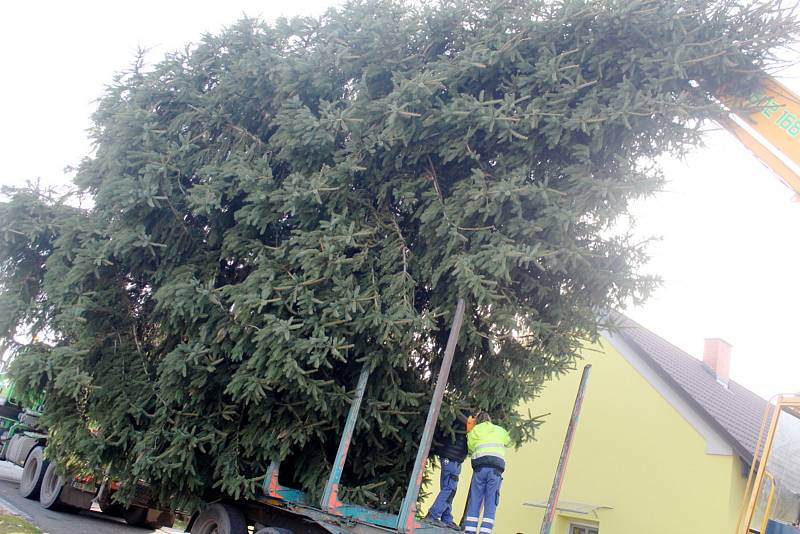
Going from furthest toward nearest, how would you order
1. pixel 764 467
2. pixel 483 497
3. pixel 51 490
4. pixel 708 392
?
1. pixel 708 392
2. pixel 51 490
3. pixel 483 497
4. pixel 764 467

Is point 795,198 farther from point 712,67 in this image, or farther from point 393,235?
point 393,235

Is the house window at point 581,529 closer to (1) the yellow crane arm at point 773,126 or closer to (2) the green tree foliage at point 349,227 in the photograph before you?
(2) the green tree foliage at point 349,227

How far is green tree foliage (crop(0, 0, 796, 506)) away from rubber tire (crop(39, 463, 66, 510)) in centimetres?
589

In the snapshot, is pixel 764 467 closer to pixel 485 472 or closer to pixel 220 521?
pixel 485 472

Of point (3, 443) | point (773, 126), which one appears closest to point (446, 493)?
point (773, 126)

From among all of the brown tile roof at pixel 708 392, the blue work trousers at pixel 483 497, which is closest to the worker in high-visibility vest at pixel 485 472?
the blue work trousers at pixel 483 497

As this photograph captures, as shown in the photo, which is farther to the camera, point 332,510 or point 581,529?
point 581,529

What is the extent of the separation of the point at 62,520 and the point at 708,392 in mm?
12648

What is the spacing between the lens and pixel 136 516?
14.0 m

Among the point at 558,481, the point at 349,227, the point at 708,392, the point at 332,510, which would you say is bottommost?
the point at 332,510


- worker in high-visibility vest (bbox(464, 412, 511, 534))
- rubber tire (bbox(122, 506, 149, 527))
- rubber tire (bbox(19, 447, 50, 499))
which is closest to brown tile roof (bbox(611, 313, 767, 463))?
worker in high-visibility vest (bbox(464, 412, 511, 534))

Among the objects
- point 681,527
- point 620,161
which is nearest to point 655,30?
point 620,161

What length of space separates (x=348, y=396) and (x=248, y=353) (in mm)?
1088

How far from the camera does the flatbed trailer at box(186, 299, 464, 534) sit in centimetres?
630
